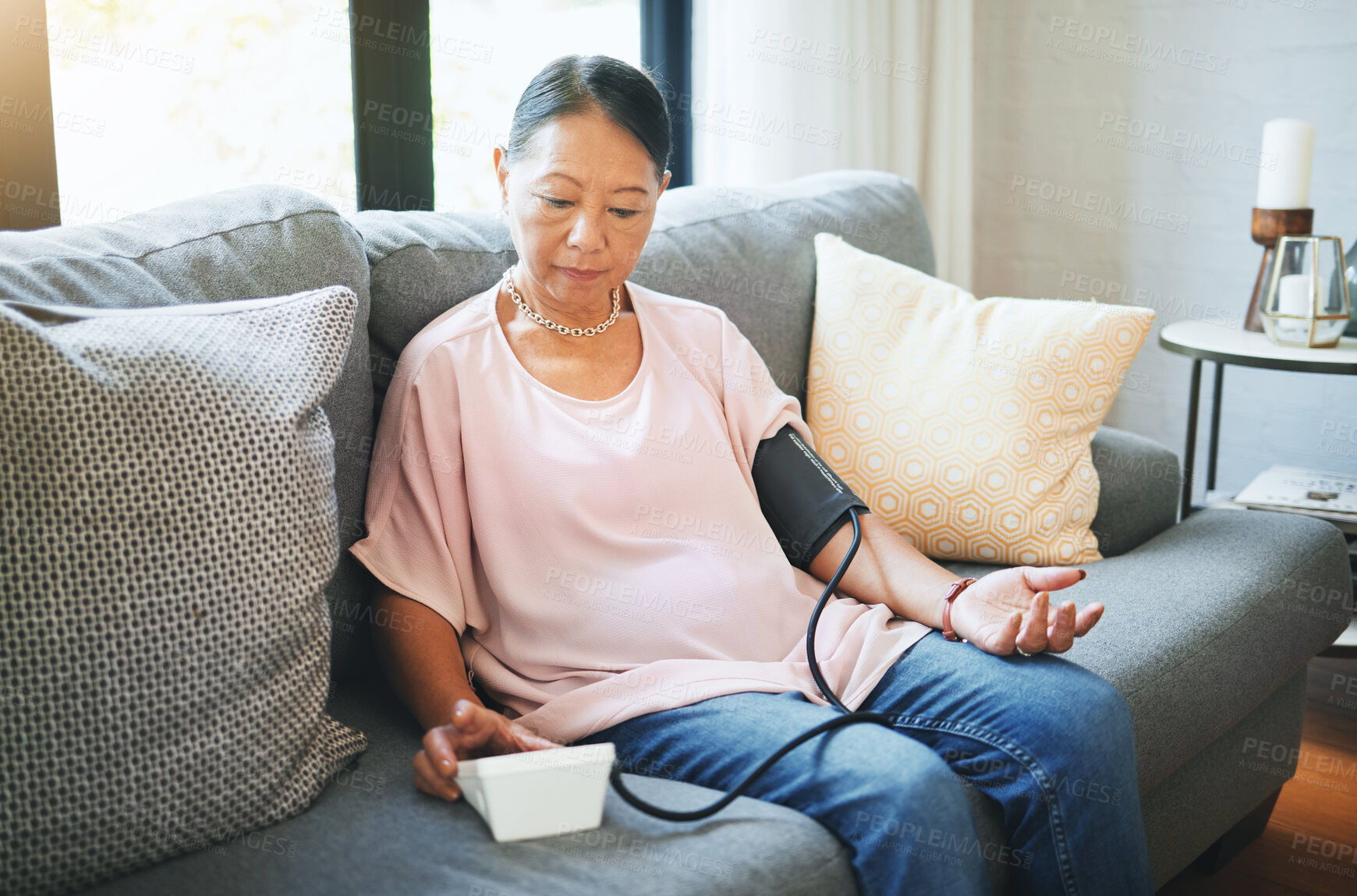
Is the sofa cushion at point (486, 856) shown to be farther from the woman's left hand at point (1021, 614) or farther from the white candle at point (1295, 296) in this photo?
the white candle at point (1295, 296)

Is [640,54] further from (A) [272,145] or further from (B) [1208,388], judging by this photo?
(B) [1208,388]

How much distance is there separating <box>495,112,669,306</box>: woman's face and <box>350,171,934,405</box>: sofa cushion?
15cm

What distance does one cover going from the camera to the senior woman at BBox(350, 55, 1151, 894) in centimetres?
106

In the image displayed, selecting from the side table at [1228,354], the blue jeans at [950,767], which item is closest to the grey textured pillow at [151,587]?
the blue jeans at [950,767]

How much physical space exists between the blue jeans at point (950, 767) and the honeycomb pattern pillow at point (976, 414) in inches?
16.5

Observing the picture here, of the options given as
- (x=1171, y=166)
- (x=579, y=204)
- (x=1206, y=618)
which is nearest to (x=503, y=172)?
(x=579, y=204)

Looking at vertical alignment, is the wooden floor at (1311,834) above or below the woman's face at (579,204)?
below

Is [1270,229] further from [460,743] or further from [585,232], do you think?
[460,743]

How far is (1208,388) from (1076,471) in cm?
128

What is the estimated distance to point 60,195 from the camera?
162 cm

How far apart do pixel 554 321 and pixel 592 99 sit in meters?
0.26

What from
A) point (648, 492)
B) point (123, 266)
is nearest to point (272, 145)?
point (123, 266)

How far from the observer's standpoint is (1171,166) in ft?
8.69

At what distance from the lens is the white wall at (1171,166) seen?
2420 millimetres
